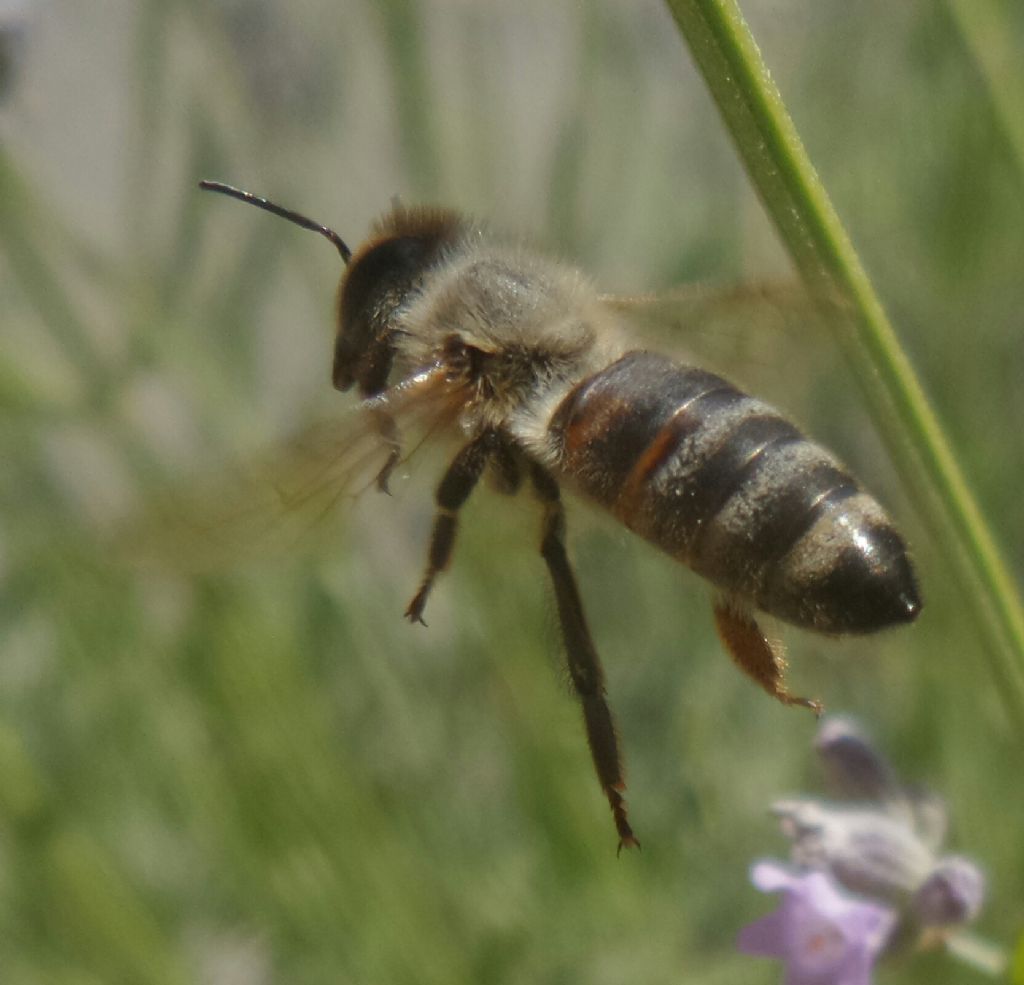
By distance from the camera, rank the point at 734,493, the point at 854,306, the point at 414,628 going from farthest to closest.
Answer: the point at 414,628, the point at 734,493, the point at 854,306

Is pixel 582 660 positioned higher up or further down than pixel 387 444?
further down

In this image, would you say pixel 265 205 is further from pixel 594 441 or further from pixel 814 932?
pixel 814 932

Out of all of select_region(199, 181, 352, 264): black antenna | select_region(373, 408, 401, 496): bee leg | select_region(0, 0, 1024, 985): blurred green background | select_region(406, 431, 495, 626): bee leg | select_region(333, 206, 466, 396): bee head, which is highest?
select_region(199, 181, 352, 264): black antenna

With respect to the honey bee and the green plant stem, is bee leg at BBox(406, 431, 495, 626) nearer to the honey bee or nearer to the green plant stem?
the honey bee

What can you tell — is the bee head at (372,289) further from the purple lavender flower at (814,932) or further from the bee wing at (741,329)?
the purple lavender flower at (814,932)

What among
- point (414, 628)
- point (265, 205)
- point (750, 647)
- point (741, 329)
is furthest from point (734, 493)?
point (414, 628)

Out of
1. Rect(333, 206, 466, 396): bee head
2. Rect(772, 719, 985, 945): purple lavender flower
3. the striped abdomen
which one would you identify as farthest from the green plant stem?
Rect(333, 206, 466, 396): bee head
